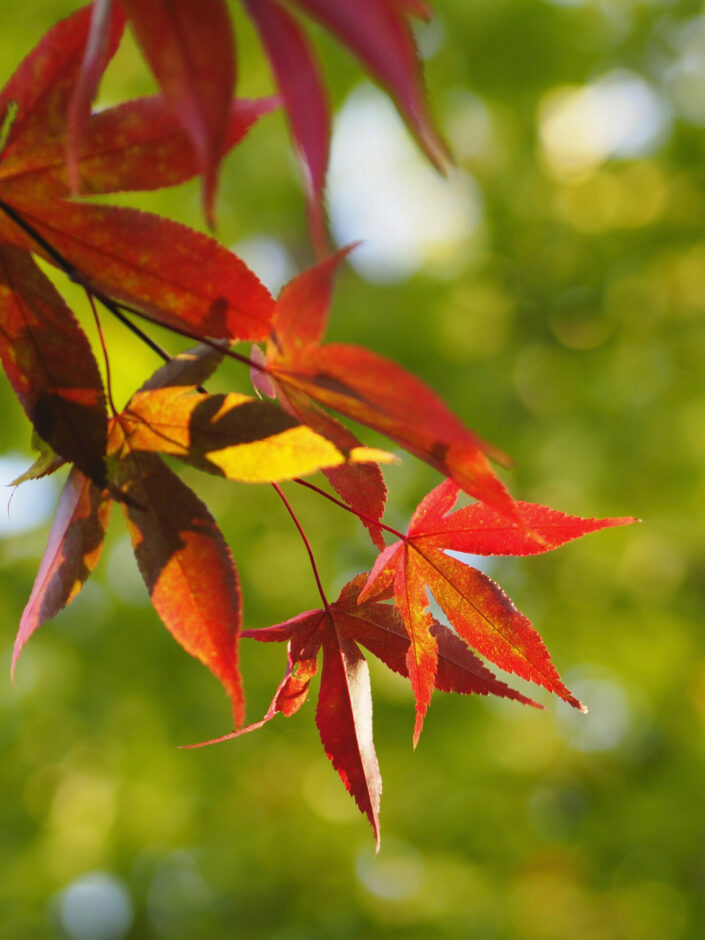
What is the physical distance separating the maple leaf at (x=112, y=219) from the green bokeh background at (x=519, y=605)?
7.52 feet

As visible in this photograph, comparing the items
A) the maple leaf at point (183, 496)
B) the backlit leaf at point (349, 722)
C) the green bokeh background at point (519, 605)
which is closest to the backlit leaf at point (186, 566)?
the maple leaf at point (183, 496)

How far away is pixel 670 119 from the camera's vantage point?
3.49 m

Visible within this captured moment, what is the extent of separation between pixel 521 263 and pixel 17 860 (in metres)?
2.76

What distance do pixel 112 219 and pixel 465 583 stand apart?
254 millimetres

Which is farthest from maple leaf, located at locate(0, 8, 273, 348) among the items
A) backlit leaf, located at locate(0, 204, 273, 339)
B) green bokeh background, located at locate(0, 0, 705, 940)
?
green bokeh background, located at locate(0, 0, 705, 940)

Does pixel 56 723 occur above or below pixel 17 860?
above

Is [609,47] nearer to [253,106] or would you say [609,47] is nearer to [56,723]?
[56,723]

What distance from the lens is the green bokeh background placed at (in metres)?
2.76

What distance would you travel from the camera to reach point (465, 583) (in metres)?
0.47

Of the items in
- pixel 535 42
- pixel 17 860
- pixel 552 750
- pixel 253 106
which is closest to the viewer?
pixel 253 106

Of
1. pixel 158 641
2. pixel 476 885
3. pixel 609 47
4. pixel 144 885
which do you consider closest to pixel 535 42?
pixel 609 47

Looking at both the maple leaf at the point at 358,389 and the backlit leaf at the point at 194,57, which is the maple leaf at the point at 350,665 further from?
the backlit leaf at the point at 194,57

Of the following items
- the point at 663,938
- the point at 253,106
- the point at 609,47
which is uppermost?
the point at 253,106

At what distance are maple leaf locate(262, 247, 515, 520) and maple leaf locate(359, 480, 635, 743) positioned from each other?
0.08m
